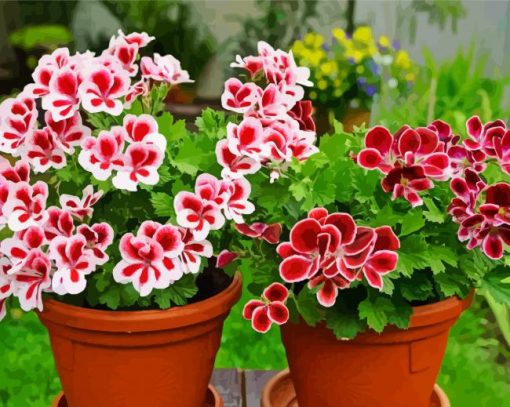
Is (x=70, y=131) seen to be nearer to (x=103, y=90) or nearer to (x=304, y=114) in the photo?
Answer: (x=103, y=90)

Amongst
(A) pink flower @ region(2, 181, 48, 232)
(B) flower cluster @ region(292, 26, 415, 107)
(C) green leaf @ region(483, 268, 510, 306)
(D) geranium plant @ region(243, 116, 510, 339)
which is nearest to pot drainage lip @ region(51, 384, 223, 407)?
(D) geranium plant @ region(243, 116, 510, 339)

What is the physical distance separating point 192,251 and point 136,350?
191 millimetres

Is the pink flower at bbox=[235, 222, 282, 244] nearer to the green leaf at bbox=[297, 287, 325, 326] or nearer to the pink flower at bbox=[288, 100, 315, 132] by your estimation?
the green leaf at bbox=[297, 287, 325, 326]

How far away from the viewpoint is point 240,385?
1498mm

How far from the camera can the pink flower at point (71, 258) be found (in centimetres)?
104

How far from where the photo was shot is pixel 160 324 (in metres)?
1.09

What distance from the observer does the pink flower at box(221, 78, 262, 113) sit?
1145mm

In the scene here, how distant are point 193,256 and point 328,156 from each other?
291mm

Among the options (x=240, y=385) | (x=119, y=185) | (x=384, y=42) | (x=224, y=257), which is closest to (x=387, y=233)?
(x=224, y=257)

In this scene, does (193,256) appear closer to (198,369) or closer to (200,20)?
(198,369)

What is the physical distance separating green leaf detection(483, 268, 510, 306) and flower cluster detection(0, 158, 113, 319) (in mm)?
598

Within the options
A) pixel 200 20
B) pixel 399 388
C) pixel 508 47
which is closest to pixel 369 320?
pixel 399 388


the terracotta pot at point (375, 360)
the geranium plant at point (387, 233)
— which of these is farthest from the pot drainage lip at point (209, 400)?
the geranium plant at point (387, 233)

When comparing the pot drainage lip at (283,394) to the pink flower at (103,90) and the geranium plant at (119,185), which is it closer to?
the geranium plant at (119,185)
